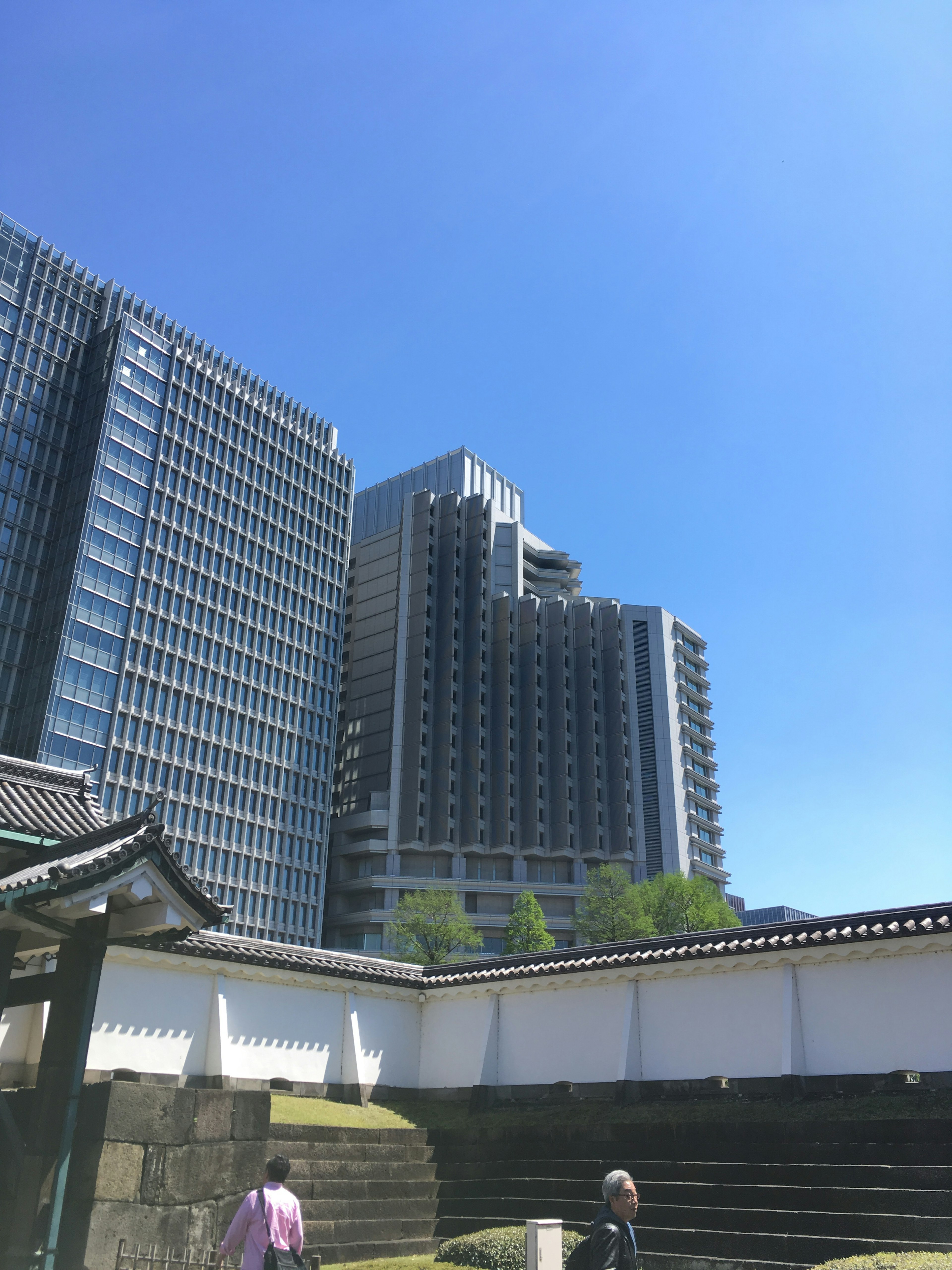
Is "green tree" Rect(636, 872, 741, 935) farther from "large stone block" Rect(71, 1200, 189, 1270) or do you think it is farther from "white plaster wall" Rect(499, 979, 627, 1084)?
"large stone block" Rect(71, 1200, 189, 1270)

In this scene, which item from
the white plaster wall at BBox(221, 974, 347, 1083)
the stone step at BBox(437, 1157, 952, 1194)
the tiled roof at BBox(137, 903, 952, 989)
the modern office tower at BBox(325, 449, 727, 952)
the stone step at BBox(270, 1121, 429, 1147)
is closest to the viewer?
the stone step at BBox(437, 1157, 952, 1194)

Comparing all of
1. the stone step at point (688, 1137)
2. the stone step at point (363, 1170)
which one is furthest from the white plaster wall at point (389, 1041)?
the stone step at point (363, 1170)

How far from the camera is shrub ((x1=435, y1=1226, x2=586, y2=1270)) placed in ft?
51.7

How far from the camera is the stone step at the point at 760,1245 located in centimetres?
1370

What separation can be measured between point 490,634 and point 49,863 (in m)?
92.5

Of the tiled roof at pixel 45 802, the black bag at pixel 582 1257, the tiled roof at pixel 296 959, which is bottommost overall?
the black bag at pixel 582 1257

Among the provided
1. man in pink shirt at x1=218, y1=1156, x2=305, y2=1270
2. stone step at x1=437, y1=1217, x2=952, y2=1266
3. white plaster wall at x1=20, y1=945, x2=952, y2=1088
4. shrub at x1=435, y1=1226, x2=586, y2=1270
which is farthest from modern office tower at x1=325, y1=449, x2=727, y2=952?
man in pink shirt at x1=218, y1=1156, x2=305, y2=1270

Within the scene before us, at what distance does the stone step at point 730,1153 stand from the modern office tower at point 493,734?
71884 millimetres

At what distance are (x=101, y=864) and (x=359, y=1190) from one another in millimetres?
11776

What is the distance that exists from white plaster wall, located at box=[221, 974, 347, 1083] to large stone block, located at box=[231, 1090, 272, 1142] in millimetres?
11724

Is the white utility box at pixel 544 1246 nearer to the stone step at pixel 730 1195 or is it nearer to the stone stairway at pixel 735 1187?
the stone stairway at pixel 735 1187

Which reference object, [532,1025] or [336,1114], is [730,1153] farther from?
[336,1114]

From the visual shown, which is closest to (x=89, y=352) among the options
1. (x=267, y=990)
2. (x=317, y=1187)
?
(x=267, y=990)

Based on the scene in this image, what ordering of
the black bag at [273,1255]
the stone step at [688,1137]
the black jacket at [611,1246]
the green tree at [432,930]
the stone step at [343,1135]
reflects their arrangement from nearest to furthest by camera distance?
the black jacket at [611,1246]
the black bag at [273,1255]
the stone step at [688,1137]
the stone step at [343,1135]
the green tree at [432,930]
